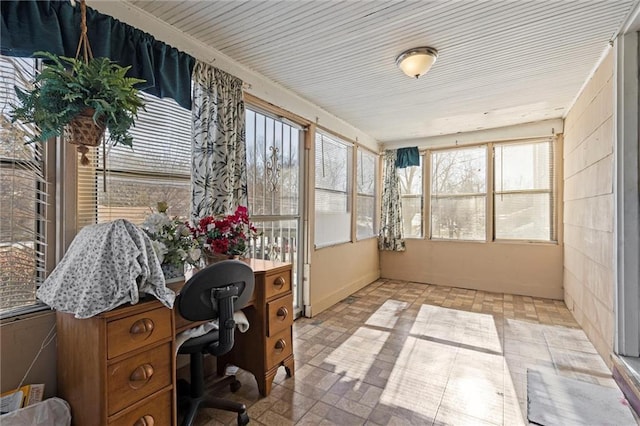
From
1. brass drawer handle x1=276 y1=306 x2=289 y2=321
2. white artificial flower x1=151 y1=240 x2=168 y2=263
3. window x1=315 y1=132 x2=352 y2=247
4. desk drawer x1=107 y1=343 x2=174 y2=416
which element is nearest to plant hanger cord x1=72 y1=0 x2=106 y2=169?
white artificial flower x1=151 y1=240 x2=168 y2=263

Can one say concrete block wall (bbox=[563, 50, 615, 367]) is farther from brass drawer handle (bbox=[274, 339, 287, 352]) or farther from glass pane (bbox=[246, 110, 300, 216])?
glass pane (bbox=[246, 110, 300, 216])

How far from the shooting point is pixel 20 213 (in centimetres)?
140

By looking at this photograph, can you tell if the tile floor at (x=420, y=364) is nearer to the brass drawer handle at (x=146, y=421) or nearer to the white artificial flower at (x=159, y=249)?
the brass drawer handle at (x=146, y=421)

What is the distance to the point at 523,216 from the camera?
431cm

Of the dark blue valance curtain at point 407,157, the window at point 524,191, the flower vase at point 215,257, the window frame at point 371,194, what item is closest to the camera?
the flower vase at point 215,257

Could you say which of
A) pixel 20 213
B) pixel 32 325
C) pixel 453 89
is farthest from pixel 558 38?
pixel 32 325

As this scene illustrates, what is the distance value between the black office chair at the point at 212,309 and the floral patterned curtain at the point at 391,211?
374 cm

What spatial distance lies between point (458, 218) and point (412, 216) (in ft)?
2.38

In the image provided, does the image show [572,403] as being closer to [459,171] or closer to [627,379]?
[627,379]

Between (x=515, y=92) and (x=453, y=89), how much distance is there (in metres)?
0.71

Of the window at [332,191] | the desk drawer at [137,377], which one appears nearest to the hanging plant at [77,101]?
the desk drawer at [137,377]

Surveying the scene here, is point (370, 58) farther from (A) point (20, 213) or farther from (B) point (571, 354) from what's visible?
(B) point (571, 354)

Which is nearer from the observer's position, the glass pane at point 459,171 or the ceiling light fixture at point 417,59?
the ceiling light fixture at point 417,59

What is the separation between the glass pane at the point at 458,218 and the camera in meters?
4.57
